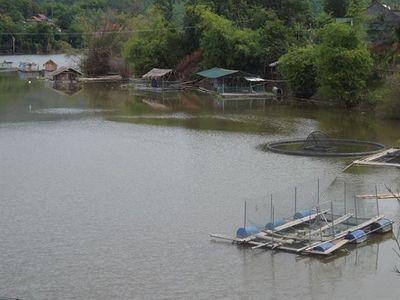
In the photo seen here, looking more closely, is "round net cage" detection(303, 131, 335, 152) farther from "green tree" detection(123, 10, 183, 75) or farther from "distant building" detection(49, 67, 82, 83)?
"distant building" detection(49, 67, 82, 83)

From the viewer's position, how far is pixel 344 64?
41.2 meters

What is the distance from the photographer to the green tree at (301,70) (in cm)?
4725

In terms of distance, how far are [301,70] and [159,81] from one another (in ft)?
54.4

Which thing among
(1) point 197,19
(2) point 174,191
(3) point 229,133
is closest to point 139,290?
(2) point 174,191

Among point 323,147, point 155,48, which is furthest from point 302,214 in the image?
point 155,48

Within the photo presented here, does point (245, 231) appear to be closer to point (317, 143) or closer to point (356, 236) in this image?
point (356, 236)

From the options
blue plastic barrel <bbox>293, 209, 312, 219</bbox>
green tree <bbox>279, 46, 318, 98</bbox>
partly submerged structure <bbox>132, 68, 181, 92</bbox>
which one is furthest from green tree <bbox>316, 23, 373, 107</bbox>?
blue plastic barrel <bbox>293, 209, 312, 219</bbox>

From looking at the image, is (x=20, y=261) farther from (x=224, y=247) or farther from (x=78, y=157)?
(x=78, y=157)

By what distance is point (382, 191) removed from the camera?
22.0 m

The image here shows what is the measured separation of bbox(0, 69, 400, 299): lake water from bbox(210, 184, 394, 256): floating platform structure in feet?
0.98

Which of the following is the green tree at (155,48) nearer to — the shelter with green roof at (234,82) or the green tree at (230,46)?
the green tree at (230,46)

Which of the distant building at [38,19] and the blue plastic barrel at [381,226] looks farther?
the distant building at [38,19]

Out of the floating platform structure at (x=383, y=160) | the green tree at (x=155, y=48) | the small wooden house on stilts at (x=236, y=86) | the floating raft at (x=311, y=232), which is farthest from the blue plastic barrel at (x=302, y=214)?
the green tree at (x=155, y=48)

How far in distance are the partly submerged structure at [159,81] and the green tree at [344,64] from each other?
18948 mm
